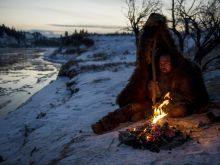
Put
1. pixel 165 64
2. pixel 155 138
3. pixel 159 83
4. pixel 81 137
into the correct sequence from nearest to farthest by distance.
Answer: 1. pixel 155 138
2. pixel 165 64
3. pixel 81 137
4. pixel 159 83

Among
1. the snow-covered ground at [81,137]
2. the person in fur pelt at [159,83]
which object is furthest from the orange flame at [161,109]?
the snow-covered ground at [81,137]

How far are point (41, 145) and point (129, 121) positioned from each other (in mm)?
2929

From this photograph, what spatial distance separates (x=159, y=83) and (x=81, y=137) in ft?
9.03

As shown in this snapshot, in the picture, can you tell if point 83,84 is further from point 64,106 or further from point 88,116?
point 88,116

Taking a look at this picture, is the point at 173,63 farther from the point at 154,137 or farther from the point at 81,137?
the point at 81,137

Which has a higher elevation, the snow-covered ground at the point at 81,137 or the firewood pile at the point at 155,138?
the firewood pile at the point at 155,138

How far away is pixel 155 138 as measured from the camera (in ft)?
23.3

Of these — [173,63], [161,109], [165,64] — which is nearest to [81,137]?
[161,109]

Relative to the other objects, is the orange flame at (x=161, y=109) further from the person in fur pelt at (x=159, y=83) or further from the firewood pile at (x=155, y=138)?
the firewood pile at (x=155, y=138)

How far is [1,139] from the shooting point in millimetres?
12641

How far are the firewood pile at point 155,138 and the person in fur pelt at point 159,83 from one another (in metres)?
1.59

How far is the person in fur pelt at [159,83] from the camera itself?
916 centimetres

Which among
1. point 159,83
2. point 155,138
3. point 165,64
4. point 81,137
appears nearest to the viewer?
point 155,138

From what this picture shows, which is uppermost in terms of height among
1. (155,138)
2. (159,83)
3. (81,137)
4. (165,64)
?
(165,64)
